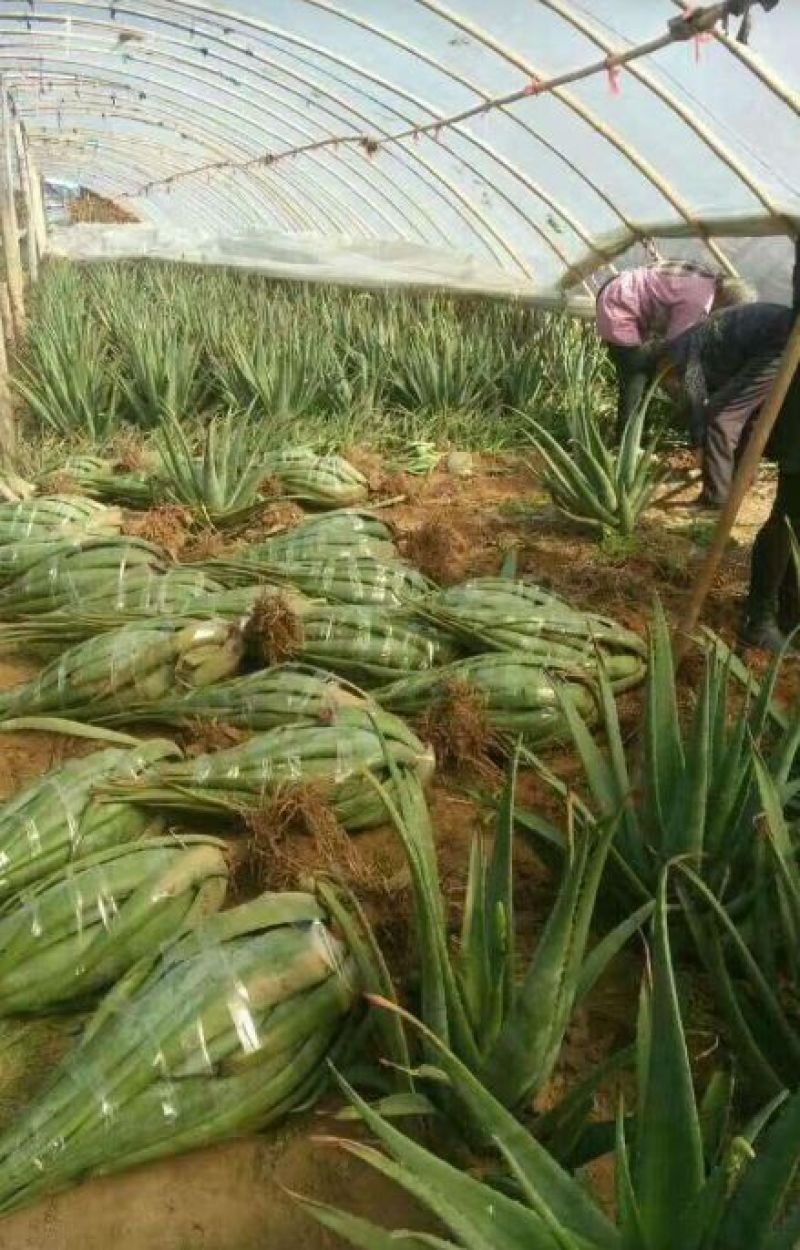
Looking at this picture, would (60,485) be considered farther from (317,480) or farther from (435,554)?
(435,554)

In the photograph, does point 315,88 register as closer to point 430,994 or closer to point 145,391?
point 145,391

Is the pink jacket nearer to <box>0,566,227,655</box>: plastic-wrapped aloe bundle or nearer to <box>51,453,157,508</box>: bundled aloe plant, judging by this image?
<box>51,453,157,508</box>: bundled aloe plant

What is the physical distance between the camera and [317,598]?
2.89 metres

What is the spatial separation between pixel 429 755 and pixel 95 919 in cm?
79

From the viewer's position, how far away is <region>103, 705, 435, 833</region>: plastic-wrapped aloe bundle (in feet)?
6.24

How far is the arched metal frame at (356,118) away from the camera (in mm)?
6422

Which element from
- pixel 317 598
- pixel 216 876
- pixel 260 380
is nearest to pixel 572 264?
pixel 260 380

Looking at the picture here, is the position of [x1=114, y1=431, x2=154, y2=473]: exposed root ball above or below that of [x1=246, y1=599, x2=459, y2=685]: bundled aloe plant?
above

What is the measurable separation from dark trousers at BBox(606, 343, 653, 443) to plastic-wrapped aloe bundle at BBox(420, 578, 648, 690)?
10.4 ft

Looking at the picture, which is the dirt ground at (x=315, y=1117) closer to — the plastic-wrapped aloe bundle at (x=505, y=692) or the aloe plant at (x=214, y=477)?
the plastic-wrapped aloe bundle at (x=505, y=692)

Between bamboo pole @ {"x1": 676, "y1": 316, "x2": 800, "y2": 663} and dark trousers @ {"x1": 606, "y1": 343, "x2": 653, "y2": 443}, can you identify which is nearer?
bamboo pole @ {"x1": 676, "y1": 316, "x2": 800, "y2": 663}

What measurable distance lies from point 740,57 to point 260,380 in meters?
3.08

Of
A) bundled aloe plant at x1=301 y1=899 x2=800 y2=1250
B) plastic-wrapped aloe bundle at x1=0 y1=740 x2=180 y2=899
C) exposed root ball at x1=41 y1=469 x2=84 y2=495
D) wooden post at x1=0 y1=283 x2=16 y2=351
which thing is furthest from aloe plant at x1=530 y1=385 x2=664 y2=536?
wooden post at x1=0 y1=283 x2=16 y2=351

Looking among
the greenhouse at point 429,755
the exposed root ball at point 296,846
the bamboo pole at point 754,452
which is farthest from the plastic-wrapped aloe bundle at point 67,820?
the bamboo pole at point 754,452
